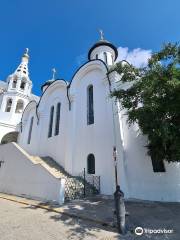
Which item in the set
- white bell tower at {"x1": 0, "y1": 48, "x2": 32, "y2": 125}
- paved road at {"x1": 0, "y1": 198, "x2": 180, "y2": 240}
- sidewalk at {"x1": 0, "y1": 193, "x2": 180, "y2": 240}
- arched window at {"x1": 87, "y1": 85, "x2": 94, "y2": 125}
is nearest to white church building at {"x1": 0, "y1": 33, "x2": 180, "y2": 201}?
arched window at {"x1": 87, "y1": 85, "x2": 94, "y2": 125}

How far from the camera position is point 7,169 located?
46.4 feet

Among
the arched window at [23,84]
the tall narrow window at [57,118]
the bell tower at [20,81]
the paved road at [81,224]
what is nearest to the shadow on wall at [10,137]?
the bell tower at [20,81]

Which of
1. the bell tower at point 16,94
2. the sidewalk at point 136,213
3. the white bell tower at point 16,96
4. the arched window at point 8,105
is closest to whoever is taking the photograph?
the sidewalk at point 136,213

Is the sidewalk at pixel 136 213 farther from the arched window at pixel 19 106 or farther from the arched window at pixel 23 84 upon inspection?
the arched window at pixel 23 84

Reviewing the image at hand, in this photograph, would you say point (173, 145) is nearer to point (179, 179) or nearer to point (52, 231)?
point (179, 179)

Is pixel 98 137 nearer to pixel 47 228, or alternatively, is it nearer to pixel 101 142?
pixel 101 142

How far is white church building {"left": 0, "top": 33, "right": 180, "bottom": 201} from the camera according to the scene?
9375mm

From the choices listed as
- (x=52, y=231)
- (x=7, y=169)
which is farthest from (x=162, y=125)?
(x=7, y=169)

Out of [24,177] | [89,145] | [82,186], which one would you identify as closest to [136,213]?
[82,186]

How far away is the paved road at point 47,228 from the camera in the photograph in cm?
475

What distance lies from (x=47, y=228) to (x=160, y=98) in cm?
696

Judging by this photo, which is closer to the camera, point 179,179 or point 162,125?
point 162,125

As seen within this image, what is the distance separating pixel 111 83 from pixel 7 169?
11.7m

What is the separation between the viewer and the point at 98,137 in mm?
11734
